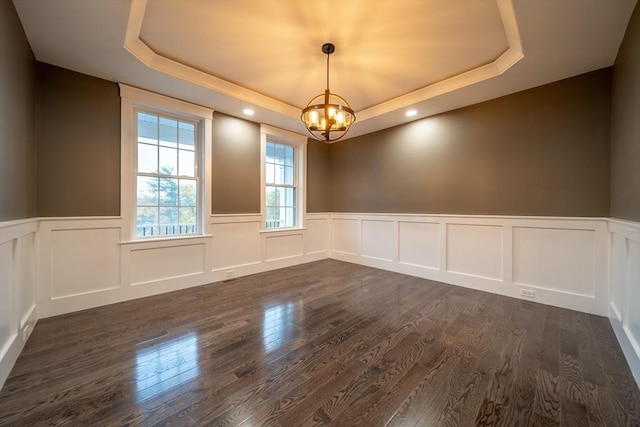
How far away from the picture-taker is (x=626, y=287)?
2064 mm

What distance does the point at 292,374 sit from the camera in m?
1.70

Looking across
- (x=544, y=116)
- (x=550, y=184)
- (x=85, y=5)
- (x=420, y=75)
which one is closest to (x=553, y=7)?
(x=420, y=75)

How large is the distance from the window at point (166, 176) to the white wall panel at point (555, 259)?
14.4 ft

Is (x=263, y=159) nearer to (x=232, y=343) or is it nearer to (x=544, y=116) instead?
(x=232, y=343)

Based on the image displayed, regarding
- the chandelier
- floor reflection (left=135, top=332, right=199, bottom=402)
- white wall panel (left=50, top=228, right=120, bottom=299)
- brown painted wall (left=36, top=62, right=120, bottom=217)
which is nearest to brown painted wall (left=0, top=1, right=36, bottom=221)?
brown painted wall (left=36, top=62, right=120, bottom=217)

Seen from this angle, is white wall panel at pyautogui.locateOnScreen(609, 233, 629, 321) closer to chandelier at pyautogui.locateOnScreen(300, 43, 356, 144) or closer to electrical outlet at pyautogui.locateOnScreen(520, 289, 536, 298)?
electrical outlet at pyautogui.locateOnScreen(520, 289, 536, 298)

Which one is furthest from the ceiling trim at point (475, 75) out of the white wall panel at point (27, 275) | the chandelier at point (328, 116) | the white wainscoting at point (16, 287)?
the white wall panel at point (27, 275)

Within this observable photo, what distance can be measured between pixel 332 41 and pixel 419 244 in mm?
3097

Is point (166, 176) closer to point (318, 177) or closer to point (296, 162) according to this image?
point (296, 162)

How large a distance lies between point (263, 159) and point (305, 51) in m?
2.04

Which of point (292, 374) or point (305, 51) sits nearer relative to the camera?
point (292, 374)

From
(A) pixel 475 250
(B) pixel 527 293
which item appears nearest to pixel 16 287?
(A) pixel 475 250

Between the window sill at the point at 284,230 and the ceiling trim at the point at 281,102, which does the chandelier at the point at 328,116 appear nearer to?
the ceiling trim at the point at 281,102

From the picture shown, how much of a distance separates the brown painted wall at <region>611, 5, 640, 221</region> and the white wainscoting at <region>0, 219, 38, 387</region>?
171 inches
